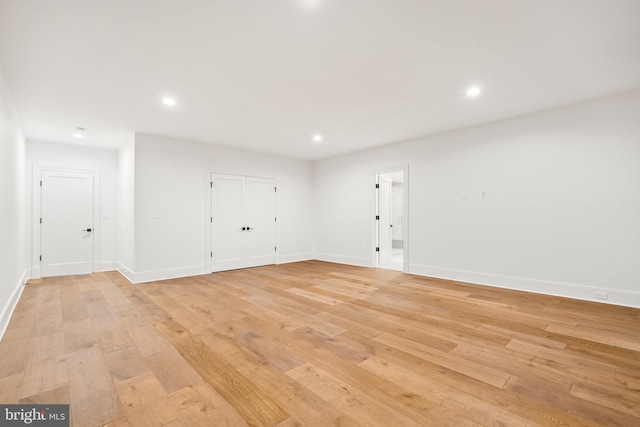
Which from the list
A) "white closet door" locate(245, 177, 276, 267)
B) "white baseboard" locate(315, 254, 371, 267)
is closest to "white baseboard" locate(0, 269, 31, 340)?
"white closet door" locate(245, 177, 276, 267)

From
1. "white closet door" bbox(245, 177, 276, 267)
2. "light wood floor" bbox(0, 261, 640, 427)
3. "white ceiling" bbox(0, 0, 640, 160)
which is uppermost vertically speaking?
"white ceiling" bbox(0, 0, 640, 160)

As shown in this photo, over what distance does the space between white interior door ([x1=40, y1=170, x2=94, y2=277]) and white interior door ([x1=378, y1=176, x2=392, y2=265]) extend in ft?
21.6

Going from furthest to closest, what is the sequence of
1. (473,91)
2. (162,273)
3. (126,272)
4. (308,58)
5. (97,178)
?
1. (97,178)
2. (126,272)
3. (162,273)
4. (473,91)
5. (308,58)

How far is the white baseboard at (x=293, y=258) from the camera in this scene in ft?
24.3

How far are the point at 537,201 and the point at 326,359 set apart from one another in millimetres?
4167

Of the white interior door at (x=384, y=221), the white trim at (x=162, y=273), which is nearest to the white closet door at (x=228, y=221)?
the white trim at (x=162, y=273)

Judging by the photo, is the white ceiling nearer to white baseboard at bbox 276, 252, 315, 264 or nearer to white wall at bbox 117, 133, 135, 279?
white wall at bbox 117, 133, 135, 279

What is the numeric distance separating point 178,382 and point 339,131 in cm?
459

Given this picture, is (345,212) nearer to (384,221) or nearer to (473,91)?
(384,221)

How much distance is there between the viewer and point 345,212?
24.0 feet

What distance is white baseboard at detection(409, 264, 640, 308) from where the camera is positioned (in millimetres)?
3705

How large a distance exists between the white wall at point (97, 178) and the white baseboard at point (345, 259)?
5.04m

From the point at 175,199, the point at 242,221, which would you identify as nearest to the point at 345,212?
the point at 242,221

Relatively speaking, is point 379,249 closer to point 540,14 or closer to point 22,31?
point 540,14
